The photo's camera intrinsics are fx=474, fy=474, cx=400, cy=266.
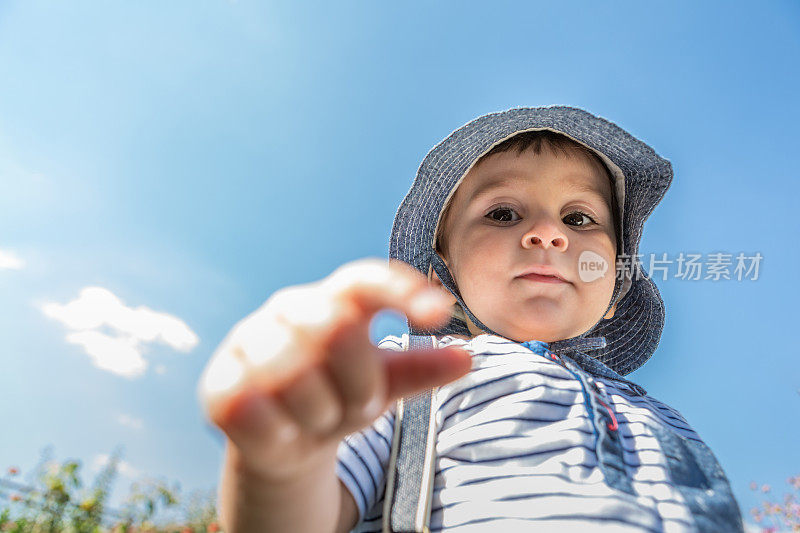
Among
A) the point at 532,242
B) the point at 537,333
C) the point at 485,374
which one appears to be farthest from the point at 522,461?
the point at 532,242

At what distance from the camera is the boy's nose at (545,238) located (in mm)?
1526

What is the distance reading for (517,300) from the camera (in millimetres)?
1552

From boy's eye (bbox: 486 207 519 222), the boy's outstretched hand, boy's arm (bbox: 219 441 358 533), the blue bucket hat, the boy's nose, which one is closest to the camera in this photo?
the boy's outstretched hand

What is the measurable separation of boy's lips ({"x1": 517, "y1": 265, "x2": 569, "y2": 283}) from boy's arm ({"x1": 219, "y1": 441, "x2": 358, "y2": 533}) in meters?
0.93

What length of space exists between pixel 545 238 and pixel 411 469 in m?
0.83

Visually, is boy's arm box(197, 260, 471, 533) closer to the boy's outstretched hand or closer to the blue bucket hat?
the boy's outstretched hand

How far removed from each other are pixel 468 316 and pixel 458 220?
39cm

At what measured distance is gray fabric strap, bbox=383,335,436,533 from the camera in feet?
3.37

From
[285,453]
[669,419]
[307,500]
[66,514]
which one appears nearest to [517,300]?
[669,419]

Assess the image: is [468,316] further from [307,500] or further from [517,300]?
[307,500]

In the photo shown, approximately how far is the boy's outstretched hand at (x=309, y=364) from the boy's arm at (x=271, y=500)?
20 centimetres

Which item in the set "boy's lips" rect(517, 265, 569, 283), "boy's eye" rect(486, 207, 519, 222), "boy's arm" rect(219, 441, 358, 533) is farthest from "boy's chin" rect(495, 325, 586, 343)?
"boy's arm" rect(219, 441, 358, 533)

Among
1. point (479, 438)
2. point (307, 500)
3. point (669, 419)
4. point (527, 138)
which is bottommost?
point (307, 500)

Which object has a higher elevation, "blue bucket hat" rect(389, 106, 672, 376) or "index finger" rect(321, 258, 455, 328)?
"blue bucket hat" rect(389, 106, 672, 376)
